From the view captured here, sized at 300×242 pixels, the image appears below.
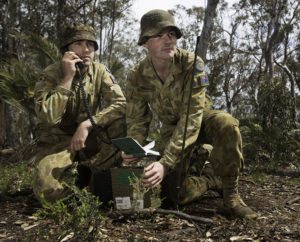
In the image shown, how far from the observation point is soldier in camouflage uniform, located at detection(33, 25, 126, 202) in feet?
9.96

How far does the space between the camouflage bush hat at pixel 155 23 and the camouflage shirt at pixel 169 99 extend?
301mm

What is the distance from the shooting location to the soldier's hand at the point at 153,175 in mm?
2128

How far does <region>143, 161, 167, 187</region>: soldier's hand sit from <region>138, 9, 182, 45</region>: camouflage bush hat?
Answer: 1129 mm

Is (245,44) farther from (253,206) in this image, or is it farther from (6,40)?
(253,206)

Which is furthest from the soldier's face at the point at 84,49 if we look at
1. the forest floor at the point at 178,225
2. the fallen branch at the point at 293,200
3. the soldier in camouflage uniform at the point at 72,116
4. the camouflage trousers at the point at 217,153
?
the fallen branch at the point at 293,200

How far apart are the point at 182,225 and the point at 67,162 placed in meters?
1.40

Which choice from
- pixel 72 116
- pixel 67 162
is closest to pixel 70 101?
pixel 72 116

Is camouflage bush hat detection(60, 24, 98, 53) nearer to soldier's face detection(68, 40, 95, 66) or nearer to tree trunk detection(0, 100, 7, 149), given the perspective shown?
soldier's face detection(68, 40, 95, 66)

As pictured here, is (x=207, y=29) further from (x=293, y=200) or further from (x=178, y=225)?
(x=178, y=225)

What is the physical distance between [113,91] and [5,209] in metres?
1.62

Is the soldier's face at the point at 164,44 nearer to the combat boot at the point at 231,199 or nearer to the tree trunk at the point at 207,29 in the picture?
the combat boot at the point at 231,199

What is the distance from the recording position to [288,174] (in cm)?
476

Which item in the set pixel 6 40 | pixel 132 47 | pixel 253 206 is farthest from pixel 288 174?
pixel 132 47

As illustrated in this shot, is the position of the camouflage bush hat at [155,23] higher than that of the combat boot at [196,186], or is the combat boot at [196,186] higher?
the camouflage bush hat at [155,23]
